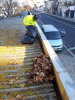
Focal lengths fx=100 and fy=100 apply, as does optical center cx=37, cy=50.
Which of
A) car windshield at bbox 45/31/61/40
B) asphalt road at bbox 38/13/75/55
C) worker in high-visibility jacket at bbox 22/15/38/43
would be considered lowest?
asphalt road at bbox 38/13/75/55

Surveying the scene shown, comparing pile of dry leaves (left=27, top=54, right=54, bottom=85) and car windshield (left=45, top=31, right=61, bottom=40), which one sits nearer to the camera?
pile of dry leaves (left=27, top=54, right=54, bottom=85)

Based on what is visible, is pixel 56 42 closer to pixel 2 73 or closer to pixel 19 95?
pixel 2 73

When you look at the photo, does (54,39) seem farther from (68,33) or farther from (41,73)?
(68,33)

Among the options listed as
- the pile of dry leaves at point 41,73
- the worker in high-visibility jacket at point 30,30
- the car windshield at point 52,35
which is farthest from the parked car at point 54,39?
the pile of dry leaves at point 41,73

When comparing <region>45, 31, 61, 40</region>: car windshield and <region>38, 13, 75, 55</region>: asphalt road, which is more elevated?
<region>45, 31, 61, 40</region>: car windshield

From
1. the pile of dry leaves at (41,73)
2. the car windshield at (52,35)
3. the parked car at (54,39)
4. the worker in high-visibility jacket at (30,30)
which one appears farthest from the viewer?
the car windshield at (52,35)

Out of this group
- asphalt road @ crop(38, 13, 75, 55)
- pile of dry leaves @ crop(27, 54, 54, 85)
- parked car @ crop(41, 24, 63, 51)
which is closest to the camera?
pile of dry leaves @ crop(27, 54, 54, 85)

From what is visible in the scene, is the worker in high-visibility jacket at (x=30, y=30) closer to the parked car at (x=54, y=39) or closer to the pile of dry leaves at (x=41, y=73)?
the pile of dry leaves at (x=41, y=73)

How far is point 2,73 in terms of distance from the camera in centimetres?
383

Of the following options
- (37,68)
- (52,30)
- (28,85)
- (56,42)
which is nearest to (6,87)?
(28,85)

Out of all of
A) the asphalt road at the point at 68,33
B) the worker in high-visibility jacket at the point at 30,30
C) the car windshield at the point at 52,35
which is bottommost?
the asphalt road at the point at 68,33

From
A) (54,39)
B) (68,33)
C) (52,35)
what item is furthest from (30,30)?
(68,33)

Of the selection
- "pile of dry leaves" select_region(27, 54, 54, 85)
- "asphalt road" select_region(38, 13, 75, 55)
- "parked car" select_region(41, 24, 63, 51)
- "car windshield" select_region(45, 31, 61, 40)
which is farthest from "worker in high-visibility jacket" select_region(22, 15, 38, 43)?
"asphalt road" select_region(38, 13, 75, 55)

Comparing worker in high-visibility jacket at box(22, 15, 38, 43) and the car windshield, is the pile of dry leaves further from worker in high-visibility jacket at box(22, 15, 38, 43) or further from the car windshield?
the car windshield
